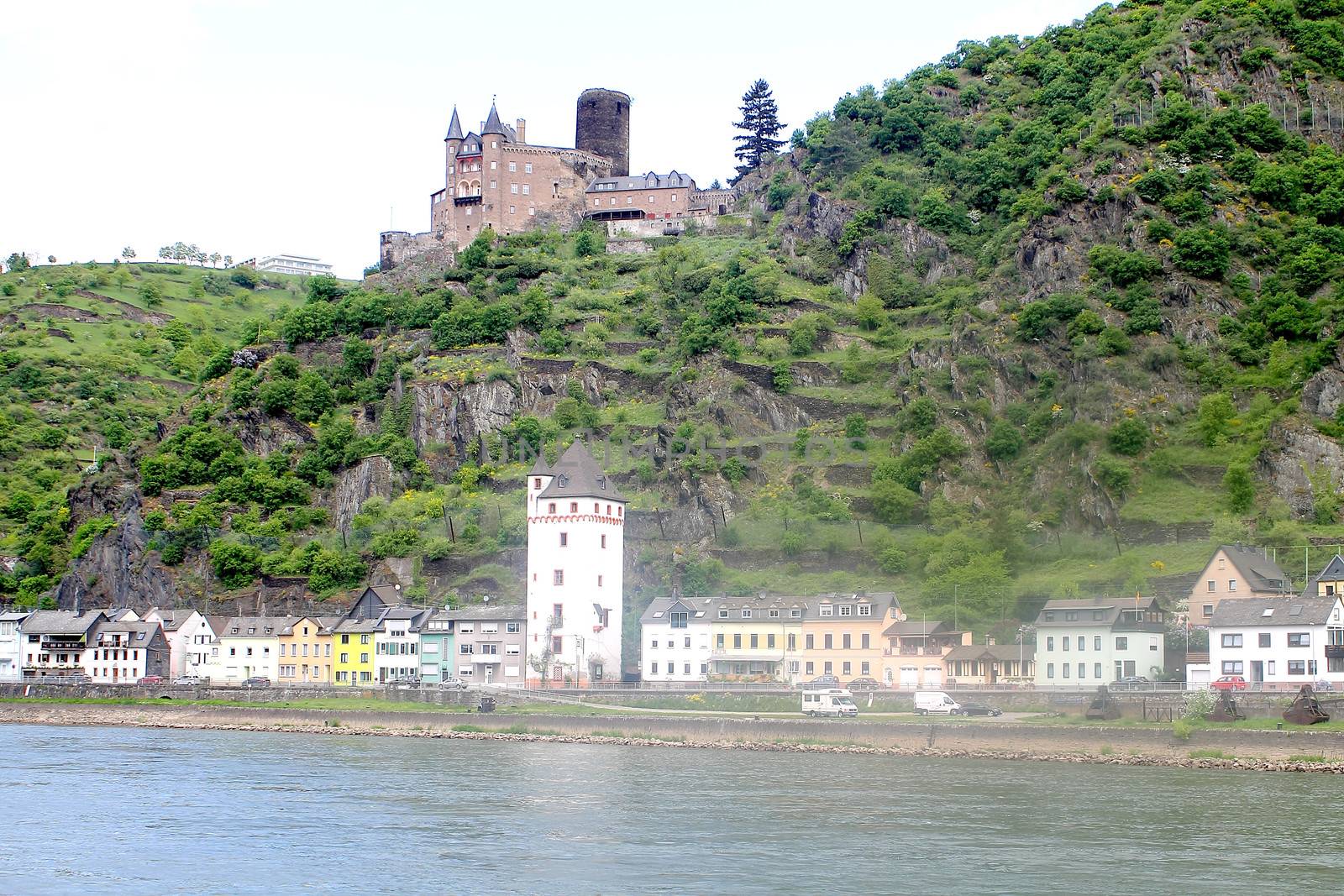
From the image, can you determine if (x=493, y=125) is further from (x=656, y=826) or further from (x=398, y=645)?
(x=656, y=826)

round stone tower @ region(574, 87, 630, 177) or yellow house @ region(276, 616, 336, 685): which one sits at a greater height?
round stone tower @ region(574, 87, 630, 177)

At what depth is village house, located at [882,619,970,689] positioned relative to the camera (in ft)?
239

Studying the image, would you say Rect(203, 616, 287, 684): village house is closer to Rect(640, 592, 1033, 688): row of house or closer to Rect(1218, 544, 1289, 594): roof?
Rect(640, 592, 1033, 688): row of house

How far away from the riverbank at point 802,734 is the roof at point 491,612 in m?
12.0

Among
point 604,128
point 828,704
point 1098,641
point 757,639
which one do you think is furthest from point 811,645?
point 604,128

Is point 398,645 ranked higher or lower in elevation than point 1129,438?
lower

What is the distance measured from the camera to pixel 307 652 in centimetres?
8819

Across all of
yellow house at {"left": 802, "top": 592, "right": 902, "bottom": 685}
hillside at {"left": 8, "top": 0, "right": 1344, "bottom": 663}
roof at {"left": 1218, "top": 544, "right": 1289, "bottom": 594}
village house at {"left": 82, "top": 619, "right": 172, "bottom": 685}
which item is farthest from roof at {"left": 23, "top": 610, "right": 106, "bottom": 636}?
roof at {"left": 1218, "top": 544, "right": 1289, "bottom": 594}

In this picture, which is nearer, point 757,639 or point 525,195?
point 757,639

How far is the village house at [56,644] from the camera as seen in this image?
9131 centimetres

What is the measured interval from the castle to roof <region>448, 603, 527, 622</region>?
51.6 meters

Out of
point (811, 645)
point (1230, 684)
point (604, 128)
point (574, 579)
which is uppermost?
point (604, 128)

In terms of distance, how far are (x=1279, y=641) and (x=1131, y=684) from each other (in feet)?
19.8

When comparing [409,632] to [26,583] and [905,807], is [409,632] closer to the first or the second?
[26,583]
